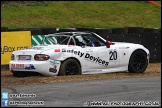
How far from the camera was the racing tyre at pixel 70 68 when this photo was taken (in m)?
12.3

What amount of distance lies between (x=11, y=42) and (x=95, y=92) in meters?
7.35

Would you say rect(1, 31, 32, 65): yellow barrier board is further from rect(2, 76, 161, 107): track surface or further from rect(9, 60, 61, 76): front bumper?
rect(2, 76, 161, 107): track surface

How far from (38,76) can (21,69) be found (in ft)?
1.66

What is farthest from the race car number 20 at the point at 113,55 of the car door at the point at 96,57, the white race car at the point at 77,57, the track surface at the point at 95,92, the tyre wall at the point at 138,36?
the tyre wall at the point at 138,36

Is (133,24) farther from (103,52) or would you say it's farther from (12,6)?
(103,52)

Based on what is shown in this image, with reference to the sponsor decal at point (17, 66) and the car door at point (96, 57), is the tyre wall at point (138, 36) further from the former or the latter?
the sponsor decal at point (17, 66)

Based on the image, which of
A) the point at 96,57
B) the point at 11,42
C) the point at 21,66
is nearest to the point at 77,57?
the point at 96,57

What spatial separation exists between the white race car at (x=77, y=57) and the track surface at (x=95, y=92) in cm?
147

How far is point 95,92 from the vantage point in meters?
9.31

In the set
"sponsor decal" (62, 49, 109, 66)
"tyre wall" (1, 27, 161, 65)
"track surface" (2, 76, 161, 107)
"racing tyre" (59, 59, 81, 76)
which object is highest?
"tyre wall" (1, 27, 161, 65)

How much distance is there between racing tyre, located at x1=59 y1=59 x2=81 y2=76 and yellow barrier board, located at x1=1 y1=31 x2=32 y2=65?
4131 mm

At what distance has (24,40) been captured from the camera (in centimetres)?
1631

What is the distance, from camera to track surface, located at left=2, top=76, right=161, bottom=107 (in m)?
8.21

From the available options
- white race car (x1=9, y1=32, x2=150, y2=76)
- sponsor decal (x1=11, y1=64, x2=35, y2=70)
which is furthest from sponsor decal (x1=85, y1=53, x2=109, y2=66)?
sponsor decal (x1=11, y1=64, x2=35, y2=70)
